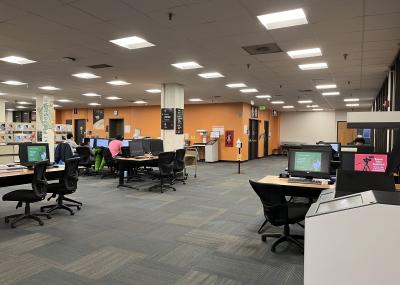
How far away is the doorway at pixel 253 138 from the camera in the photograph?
1507 cm

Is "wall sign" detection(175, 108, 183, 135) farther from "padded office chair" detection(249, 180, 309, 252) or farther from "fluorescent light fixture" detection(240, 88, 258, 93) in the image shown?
"padded office chair" detection(249, 180, 309, 252)

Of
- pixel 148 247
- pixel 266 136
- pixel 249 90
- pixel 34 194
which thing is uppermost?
pixel 249 90

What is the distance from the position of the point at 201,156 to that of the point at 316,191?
34.3ft

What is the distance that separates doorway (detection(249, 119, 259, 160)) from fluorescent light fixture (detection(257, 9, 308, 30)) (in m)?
10.8

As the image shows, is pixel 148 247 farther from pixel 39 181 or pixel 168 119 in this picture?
pixel 168 119

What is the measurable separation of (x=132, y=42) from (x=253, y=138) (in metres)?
11.1

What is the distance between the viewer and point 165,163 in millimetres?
6965

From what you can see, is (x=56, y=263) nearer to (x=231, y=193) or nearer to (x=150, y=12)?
(x=150, y=12)

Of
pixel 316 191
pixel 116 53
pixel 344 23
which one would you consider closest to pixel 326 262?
pixel 316 191

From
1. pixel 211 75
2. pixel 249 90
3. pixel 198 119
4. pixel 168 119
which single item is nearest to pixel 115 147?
pixel 168 119

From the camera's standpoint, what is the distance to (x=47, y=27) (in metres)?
4.43

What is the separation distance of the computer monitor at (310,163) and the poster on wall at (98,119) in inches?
577

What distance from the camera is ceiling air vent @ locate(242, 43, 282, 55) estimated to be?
527 cm

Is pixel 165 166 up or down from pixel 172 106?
down
